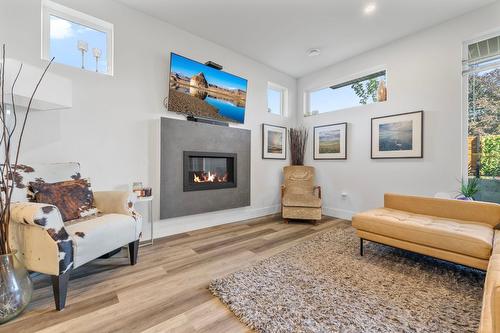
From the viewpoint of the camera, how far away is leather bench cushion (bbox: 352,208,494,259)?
168cm

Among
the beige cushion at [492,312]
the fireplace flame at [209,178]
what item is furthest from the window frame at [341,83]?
the beige cushion at [492,312]

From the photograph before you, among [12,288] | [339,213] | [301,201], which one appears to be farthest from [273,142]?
[12,288]

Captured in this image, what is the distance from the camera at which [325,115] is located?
4.25 meters

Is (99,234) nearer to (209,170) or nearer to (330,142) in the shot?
(209,170)

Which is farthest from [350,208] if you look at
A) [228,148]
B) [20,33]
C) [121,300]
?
[20,33]

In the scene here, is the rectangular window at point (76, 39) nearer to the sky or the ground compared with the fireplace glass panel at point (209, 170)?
nearer to the sky

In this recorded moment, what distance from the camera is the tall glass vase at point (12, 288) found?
136 centimetres

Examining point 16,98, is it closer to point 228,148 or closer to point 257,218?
point 228,148

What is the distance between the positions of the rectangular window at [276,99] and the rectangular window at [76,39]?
2.71 metres

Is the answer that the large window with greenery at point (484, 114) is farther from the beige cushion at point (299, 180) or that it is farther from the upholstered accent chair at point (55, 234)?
the upholstered accent chair at point (55, 234)

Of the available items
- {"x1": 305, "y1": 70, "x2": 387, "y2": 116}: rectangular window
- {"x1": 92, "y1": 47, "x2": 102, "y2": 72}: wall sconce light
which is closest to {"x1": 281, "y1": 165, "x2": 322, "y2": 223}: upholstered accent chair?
{"x1": 305, "y1": 70, "x2": 387, "y2": 116}: rectangular window

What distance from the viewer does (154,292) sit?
1.68m

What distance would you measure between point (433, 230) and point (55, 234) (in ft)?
9.57

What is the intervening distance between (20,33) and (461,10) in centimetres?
483
